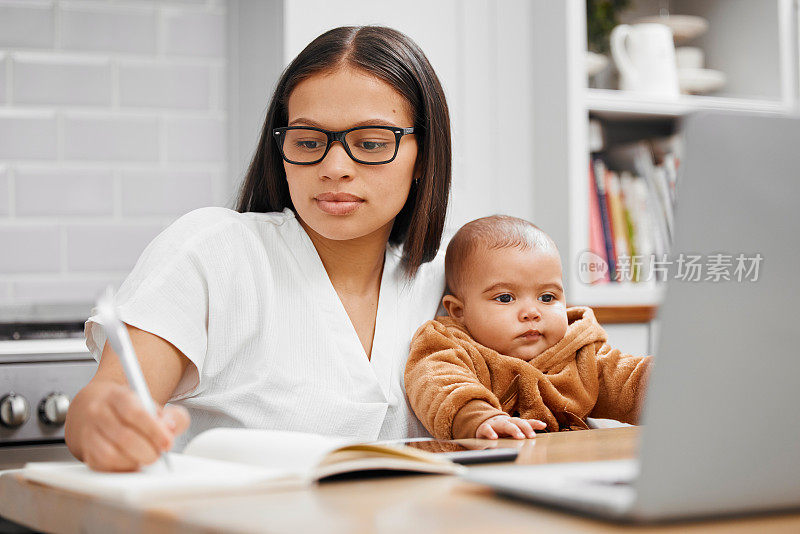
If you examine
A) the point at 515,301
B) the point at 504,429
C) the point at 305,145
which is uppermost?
the point at 305,145

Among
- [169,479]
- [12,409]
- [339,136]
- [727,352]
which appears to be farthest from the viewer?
[12,409]

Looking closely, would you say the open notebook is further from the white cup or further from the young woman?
the white cup

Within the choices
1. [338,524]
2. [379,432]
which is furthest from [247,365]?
[338,524]

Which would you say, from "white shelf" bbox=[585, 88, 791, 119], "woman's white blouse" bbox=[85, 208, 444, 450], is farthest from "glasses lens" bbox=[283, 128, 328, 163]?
"white shelf" bbox=[585, 88, 791, 119]

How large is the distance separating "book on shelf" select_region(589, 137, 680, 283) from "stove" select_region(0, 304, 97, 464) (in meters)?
1.31

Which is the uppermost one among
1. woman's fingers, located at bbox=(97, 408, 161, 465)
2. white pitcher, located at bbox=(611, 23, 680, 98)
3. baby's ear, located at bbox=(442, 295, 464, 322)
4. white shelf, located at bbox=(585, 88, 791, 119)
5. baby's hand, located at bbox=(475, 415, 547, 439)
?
white pitcher, located at bbox=(611, 23, 680, 98)

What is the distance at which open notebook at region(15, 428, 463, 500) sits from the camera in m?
0.63

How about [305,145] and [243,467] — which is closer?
[243,467]

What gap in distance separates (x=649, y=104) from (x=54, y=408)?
5.46 ft

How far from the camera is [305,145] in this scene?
1.22 metres

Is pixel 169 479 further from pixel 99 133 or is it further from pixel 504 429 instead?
pixel 99 133

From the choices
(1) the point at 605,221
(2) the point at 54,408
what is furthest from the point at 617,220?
(2) the point at 54,408

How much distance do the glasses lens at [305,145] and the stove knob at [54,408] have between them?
724mm

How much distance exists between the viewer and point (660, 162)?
257cm
